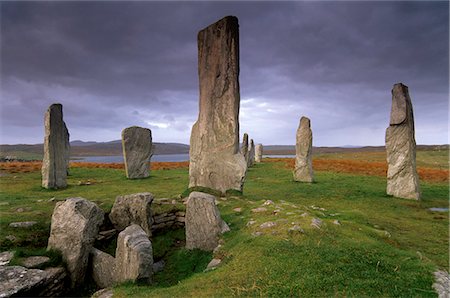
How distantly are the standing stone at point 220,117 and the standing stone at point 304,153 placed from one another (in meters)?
10.9

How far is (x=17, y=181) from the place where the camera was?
25266mm

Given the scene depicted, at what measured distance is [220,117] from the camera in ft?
59.1

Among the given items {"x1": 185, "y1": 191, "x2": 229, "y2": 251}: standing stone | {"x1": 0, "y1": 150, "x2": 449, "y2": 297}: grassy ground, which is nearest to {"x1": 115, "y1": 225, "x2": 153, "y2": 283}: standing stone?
{"x1": 0, "y1": 150, "x2": 449, "y2": 297}: grassy ground

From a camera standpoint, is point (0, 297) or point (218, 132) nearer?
point (0, 297)

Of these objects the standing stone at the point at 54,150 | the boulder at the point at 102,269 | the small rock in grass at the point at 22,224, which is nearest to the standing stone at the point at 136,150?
the standing stone at the point at 54,150

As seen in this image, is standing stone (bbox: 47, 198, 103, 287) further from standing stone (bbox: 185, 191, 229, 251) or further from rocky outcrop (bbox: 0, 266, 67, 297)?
standing stone (bbox: 185, 191, 229, 251)

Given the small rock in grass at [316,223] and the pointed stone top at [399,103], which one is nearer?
the small rock in grass at [316,223]

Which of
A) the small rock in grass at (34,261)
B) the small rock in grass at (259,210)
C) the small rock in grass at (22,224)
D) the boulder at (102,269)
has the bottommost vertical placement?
the boulder at (102,269)

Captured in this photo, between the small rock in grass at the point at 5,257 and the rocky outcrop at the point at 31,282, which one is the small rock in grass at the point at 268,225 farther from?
the small rock in grass at the point at 5,257

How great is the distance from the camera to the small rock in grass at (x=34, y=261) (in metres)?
9.46

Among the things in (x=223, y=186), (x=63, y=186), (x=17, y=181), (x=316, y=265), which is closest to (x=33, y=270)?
(x=316, y=265)

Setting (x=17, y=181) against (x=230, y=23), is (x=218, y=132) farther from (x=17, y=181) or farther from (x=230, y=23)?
(x=17, y=181)

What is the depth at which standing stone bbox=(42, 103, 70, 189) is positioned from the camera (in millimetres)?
21266

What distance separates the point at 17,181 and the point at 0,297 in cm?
2057
